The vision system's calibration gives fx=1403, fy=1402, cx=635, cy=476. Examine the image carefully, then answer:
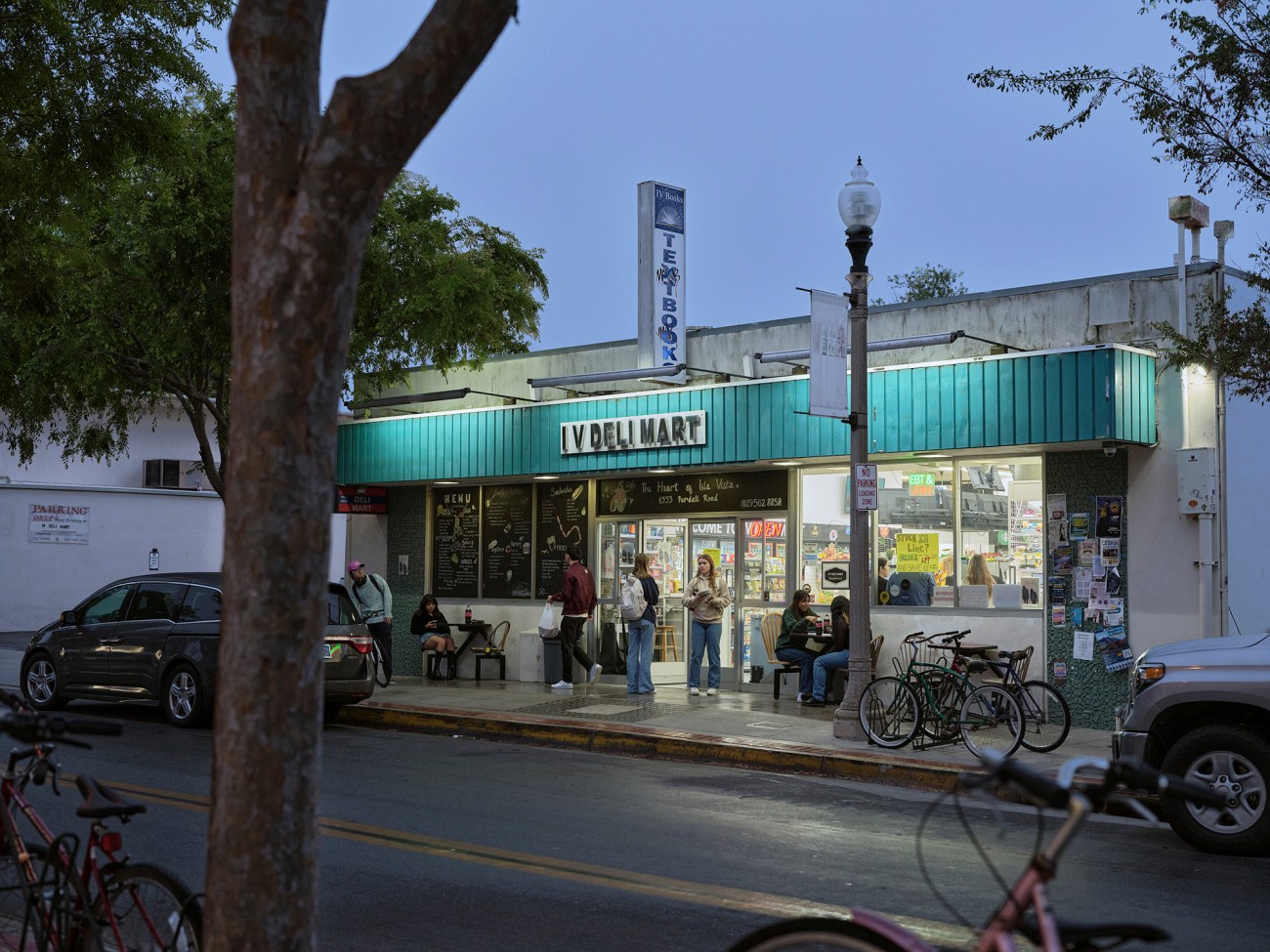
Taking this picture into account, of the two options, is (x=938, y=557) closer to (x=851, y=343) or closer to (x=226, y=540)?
(x=851, y=343)

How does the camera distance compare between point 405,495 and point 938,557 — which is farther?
point 405,495

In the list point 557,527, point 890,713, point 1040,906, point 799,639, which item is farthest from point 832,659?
point 1040,906

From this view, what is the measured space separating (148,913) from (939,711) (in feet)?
32.0

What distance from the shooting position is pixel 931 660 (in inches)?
640

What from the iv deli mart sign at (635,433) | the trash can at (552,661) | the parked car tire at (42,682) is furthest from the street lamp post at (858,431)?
the parked car tire at (42,682)

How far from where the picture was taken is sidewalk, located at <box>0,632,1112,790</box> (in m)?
12.5

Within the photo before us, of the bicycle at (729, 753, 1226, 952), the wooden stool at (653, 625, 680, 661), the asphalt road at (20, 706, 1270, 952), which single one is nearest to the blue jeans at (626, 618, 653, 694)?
the wooden stool at (653, 625, 680, 661)

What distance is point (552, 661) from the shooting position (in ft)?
64.2

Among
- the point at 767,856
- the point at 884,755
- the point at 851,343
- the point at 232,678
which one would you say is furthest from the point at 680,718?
the point at 232,678

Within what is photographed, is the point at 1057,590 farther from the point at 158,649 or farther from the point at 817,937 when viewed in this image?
the point at 817,937

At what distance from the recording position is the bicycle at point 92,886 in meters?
4.32

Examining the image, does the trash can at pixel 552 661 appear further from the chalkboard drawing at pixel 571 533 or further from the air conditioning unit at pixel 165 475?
the air conditioning unit at pixel 165 475

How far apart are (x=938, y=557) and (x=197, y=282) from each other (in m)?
9.94

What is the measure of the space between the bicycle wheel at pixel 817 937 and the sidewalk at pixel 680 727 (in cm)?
866
